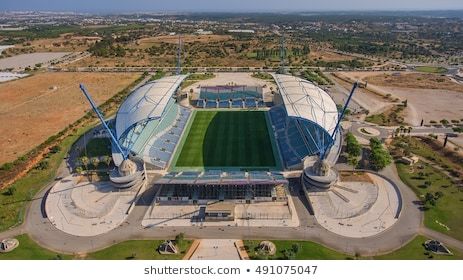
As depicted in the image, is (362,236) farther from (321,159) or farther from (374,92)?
(374,92)

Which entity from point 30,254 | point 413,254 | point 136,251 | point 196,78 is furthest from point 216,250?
point 196,78

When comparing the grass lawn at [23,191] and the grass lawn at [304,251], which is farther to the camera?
the grass lawn at [23,191]

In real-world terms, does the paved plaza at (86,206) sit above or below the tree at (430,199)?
below

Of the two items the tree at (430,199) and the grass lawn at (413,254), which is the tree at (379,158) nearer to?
the tree at (430,199)

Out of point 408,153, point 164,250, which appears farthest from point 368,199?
point 164,250

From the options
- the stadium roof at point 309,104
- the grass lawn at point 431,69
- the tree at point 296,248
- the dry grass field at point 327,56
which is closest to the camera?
the tree at point 296,248

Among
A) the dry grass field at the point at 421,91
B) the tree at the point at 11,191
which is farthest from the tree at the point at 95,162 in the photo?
the dry grass field at the point at 421,91
